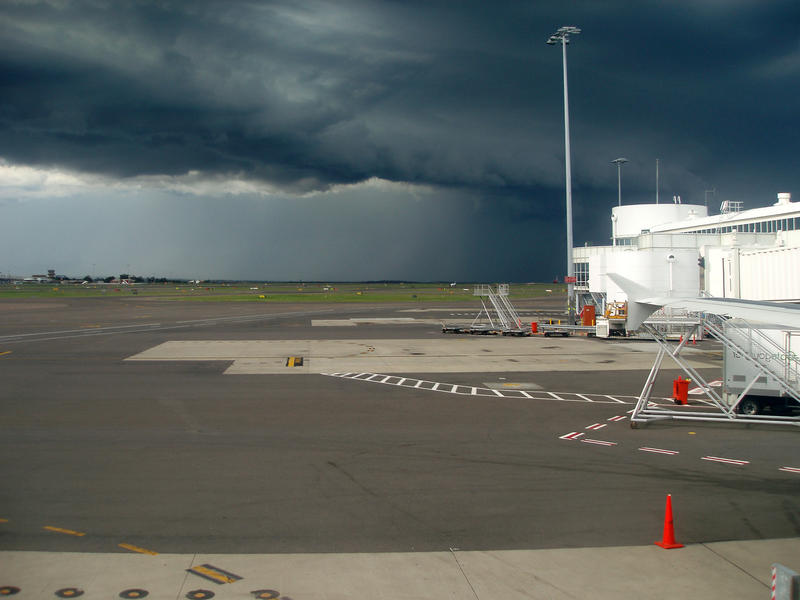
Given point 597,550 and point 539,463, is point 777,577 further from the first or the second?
point 539,463

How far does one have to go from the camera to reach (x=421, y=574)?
10133 millimetres

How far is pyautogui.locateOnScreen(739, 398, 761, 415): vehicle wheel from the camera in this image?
918 inches

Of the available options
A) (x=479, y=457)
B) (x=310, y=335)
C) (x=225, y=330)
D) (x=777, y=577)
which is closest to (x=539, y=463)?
(x=479, y=457)

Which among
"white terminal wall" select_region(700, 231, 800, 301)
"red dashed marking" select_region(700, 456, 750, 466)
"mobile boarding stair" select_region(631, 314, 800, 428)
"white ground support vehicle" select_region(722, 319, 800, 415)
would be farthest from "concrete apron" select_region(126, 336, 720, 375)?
"red dashed marking" select_region(700, 456, 750, 466)

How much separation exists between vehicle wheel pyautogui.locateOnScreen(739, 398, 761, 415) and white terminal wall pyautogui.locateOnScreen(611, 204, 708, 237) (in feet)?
217

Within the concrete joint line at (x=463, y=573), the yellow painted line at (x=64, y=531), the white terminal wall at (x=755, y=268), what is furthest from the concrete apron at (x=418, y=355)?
the concrete joint line at (x=463, y=573)

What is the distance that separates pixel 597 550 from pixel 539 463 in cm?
557

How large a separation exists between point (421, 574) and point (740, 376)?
17.6 m

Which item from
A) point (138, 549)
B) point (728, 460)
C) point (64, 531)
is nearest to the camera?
point (138, 549)

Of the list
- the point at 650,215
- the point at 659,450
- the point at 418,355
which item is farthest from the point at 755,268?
the point at 650,215

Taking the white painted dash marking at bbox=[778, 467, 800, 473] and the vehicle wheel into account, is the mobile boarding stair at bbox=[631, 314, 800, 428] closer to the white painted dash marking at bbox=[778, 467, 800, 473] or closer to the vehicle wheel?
the vehicle wheel

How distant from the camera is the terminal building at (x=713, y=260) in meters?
39.8

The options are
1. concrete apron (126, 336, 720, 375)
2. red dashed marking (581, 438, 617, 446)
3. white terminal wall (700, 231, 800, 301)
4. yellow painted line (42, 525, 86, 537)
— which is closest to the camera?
yellow painted line (42, 525, 86, 537)

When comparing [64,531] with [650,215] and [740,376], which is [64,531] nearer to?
[740,376]
